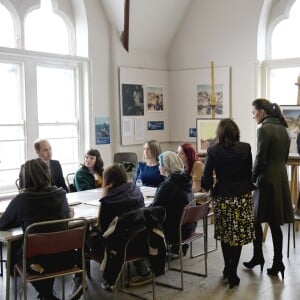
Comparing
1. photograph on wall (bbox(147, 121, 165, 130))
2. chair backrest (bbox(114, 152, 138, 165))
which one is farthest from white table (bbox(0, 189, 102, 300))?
photograph on wall (bbox(147, 121, 165, 130))

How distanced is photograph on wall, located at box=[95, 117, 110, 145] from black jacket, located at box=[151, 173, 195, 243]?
2.88 meters

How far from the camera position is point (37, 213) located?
3031 mm

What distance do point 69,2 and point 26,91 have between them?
1445mm

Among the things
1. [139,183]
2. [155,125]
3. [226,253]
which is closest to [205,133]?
[155,125]

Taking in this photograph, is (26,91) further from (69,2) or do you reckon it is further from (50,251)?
(50,251)

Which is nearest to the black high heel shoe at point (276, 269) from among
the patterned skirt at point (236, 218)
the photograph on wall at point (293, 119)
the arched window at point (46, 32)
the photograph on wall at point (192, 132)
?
the patterned skirt at point (236, 218)

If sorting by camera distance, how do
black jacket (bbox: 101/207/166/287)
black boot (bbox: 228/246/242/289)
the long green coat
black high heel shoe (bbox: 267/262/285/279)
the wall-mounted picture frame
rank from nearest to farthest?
black jacket (bbox: 101/207/166/287) < black boot (bbox: 228/246/242/289) < the long green coat < black high heel shoe (bbox: 267/262/285/279) < the wall-mounted picture frame

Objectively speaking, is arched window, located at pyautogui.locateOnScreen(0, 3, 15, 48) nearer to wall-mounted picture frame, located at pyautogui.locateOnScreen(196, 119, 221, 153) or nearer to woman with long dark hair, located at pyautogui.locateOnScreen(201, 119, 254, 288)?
wall-mounted picture frame, located at pyautogui.locateOnScreen(196, 119, 221, 153)

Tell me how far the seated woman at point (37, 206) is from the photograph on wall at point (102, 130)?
3.27m

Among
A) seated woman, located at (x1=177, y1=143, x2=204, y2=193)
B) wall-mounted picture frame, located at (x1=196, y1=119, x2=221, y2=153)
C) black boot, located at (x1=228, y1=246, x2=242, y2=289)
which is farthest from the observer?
wall-mounted picture frame, located at (x1=196, y1=119, x2=221, y2=153)

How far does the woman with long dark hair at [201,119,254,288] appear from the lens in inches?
142

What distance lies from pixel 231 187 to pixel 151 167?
4.88 ft

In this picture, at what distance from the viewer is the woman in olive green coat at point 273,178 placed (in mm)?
3883

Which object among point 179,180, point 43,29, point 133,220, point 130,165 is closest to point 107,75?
point 43,29
